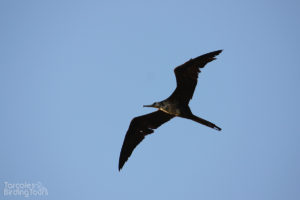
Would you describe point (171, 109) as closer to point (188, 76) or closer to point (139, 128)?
point (188, 76)

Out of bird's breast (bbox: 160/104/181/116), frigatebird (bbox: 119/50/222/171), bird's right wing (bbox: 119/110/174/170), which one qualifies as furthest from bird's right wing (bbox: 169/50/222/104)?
bird's right wing (bbox: 119/110/174/170)

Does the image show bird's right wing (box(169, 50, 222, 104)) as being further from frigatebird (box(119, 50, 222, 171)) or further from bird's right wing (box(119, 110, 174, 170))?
bird's right wing (box(119, 110, 174, 170))

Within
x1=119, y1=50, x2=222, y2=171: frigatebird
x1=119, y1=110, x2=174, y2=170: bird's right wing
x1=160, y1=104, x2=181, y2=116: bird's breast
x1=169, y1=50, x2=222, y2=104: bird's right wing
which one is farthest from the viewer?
x1=119, y1=110, x2=174, y2=170: bird's right wing

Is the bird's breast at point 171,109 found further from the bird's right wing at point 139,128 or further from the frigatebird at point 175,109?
the bird's right wing at point 139,128

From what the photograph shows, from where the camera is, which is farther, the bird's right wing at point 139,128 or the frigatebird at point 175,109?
the bird's right wing at point 139,128

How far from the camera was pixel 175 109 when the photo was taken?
9.75 meters

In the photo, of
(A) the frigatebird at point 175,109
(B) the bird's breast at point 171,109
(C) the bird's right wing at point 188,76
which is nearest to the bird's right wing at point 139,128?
(A) the frigatebird at point 175,109

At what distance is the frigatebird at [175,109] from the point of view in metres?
9.12

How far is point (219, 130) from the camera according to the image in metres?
9.12

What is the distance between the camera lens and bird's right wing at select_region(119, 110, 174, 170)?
420 inches

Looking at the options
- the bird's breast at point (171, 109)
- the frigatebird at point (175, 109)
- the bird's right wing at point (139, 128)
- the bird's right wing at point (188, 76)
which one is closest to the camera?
the bird's right wing at point (188, 76)

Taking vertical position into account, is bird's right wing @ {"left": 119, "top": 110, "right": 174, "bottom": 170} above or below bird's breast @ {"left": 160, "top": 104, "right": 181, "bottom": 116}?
below

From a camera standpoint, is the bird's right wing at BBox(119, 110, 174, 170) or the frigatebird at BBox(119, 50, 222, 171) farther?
the bird's right wing at BBox(119, 110, 174, 170)

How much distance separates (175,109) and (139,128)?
1669mm
